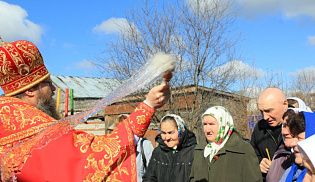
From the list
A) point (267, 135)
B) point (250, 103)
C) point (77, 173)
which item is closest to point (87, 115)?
point (77, 173)

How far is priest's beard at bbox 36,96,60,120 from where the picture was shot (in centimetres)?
248

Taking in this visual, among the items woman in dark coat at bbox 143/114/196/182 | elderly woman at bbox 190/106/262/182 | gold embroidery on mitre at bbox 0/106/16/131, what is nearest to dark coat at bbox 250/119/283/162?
elderly woman at bbox 190/106/262/182

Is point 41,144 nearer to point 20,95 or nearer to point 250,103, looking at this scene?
point 20,95

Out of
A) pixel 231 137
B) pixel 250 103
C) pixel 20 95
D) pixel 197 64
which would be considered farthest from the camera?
pixel 250 103

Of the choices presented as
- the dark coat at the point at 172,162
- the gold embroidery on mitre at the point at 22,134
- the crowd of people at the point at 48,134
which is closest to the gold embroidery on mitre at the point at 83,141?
the crowd of people at the point at 48,134

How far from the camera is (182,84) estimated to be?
11.6 meters

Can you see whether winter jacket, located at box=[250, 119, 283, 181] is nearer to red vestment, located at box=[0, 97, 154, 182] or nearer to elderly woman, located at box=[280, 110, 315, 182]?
elderly woman, located at box=[280, 110, 315, 182]

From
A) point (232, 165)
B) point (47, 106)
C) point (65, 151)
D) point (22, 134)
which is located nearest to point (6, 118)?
point (22, 134)

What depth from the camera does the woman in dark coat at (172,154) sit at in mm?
5089

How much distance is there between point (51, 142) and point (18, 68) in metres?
0.51

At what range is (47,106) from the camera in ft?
8.35

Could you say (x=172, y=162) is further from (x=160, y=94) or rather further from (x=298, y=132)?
(x=160, y=94)

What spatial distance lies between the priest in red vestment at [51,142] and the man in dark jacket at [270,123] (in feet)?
8.57

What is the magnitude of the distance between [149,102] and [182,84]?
9.39m
